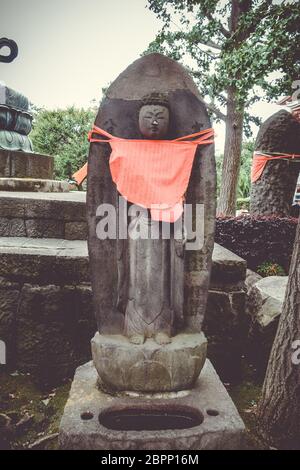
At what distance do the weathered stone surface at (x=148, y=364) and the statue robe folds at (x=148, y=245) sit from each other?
152 mm

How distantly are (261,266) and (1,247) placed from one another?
4.02 m

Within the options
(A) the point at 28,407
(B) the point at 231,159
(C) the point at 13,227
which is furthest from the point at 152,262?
(B) the point at 231,159

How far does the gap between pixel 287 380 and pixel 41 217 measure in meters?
2.81

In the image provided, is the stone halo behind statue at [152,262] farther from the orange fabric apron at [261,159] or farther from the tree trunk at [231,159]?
the tree trunk at [231,159]

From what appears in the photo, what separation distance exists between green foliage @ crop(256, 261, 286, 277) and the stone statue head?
160 inches

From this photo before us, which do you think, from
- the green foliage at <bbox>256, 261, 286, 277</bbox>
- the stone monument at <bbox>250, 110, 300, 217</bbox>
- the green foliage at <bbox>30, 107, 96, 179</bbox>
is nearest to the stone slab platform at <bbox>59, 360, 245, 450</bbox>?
the green foliage at <bbox>256, 261, 286, 277</bbox>

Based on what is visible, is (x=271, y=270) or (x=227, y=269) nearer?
(x=227, y=269)

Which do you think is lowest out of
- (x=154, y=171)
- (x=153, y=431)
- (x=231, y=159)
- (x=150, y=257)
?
(x=153, y=431)

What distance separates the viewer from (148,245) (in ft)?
7.09

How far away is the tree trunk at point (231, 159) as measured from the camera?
9867mm

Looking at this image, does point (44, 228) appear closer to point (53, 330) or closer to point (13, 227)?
point (13, 227)

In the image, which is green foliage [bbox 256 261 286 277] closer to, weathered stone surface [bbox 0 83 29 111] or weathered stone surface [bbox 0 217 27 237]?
weathered stone surface [bbox 0 217 27 237]

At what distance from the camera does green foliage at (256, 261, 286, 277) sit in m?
5.56
